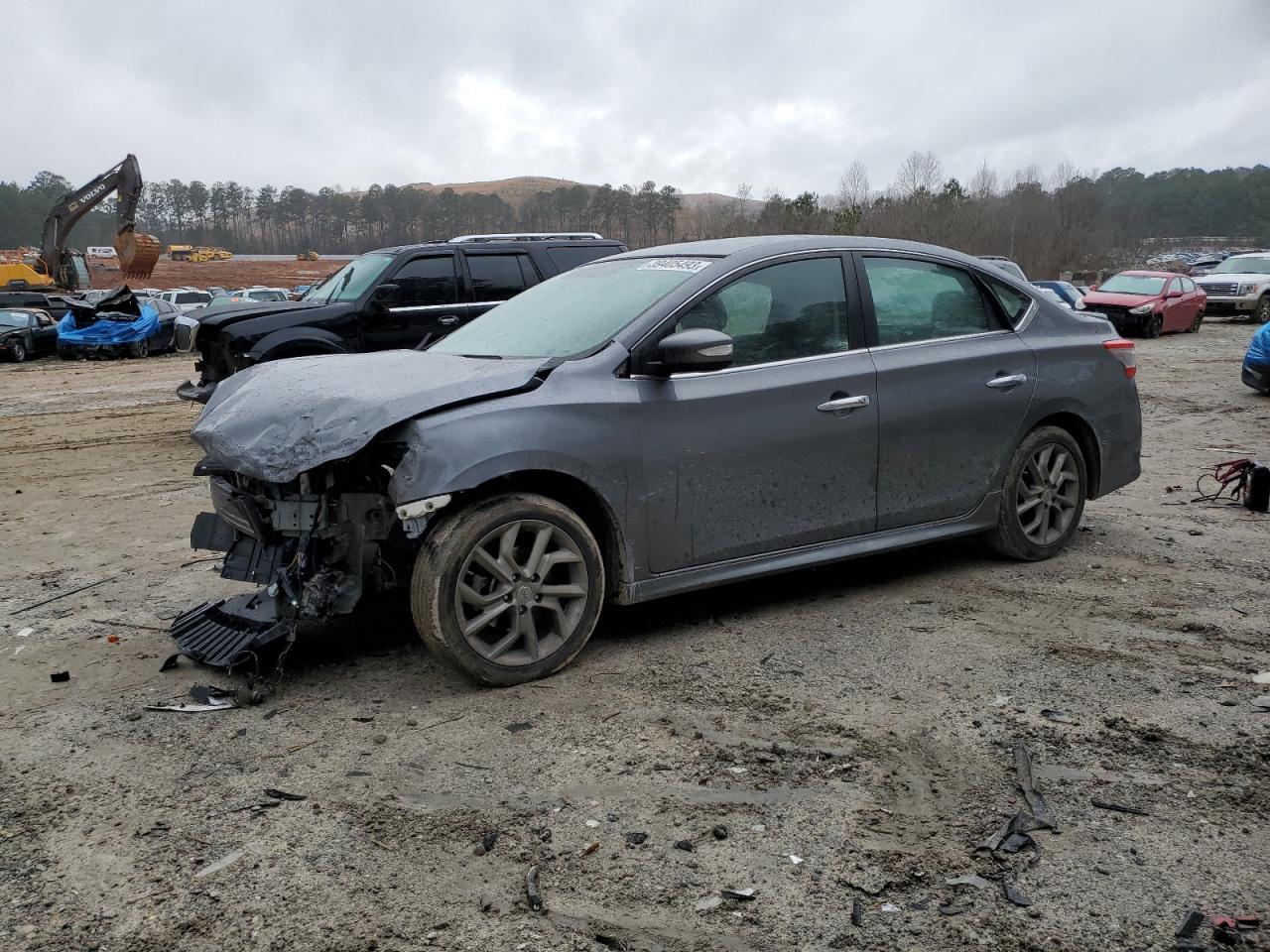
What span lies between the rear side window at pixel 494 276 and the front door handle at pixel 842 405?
21.5 ft

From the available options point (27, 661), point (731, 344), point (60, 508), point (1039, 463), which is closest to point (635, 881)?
point (731, 344)

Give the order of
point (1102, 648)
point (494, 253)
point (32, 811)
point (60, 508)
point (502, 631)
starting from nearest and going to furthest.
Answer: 1. point (32, 811)
2. point (502, 631)
3. point (1102, 648)
4. point (60, 508)
5. point (494, 253)

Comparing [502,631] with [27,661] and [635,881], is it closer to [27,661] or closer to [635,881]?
[635,881]

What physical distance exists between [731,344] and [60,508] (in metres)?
6.18

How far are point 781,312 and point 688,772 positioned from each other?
94.6 inches

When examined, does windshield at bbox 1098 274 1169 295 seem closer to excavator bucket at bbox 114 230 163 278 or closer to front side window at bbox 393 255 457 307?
front side window at bbox 393 255 457 307

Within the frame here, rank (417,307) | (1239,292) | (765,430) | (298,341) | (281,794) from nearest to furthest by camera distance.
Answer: (281,794) < (765,430) < (298,341) < (417,307) < (1239,292)

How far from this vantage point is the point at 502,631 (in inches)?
176

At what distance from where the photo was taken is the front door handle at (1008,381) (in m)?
5.75

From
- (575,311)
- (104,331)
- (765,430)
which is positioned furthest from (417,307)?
(104,331)

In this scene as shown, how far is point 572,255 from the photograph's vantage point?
1163 cm

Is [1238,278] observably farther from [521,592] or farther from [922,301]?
[521,592]

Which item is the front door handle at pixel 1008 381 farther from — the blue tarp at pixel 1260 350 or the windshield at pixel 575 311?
the blue tarp at pixel 1260 350

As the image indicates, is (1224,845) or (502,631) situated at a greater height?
(502,631)
